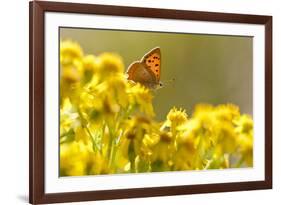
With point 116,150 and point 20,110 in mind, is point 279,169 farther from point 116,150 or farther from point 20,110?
point 20,110

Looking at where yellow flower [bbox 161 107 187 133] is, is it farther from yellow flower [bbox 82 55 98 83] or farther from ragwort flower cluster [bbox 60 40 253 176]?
yellow flower [bbox 82 55 98 83]

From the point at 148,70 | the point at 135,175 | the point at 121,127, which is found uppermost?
the point at 148,70

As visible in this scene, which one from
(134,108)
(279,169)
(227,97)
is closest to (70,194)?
(134,108)

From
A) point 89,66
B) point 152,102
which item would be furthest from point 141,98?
point 89,66

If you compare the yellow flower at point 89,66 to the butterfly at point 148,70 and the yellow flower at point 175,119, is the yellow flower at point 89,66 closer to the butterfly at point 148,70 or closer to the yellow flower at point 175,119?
the butterfly at point 148,70

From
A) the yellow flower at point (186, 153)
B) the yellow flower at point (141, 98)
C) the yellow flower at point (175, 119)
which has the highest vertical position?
the yellow flower at point (141, 98)

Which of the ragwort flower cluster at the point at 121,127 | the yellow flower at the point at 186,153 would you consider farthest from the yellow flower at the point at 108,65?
the yellow flower at the point at 186,153

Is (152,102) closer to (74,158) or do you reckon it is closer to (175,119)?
(175,119)
